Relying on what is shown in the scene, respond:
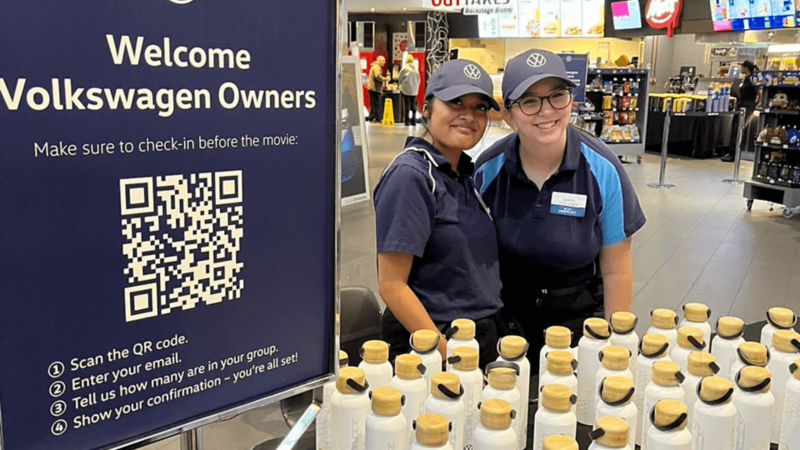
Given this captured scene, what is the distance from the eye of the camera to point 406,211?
2.09 meters

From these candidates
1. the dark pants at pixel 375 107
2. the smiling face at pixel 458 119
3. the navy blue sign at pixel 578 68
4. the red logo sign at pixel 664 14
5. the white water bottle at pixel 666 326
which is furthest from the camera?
the dark pants at pixel 375 107

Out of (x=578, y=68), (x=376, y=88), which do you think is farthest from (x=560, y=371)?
(x=376, y=88)

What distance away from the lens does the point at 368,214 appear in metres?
8.44

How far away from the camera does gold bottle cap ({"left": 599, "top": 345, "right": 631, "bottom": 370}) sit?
143cm

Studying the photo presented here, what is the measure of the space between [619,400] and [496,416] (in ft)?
0.86

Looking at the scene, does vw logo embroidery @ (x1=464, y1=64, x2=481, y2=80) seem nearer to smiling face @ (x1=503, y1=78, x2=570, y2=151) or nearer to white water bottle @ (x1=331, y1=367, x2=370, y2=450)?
smiling face @ (x1=503, y1=78, x2=570, y2=151)

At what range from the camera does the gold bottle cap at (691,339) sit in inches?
62.3

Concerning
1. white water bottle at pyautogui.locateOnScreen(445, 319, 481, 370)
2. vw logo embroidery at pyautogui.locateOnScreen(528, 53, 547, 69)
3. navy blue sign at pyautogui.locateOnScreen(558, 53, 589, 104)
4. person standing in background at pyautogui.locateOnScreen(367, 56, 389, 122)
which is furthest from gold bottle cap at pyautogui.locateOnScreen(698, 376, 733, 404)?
person standing in background at pyautogui.locateOnScreen(367, 56, 389, 122)

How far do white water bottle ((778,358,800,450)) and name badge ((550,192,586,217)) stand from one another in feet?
3.22

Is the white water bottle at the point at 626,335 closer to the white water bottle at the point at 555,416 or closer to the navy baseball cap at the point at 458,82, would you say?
the white water bottle at the point at 555,416

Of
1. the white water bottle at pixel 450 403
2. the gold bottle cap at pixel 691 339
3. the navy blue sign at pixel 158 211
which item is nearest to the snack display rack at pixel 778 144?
the gold bottle cap at pixel 691 339

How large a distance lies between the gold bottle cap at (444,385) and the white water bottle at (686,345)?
568 mm

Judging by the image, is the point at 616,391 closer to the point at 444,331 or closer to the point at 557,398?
the point at 557,398

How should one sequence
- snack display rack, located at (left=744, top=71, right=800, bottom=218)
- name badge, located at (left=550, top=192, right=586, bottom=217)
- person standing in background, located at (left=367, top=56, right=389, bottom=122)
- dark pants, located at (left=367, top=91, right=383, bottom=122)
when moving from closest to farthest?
name badge, located at (left=550, top=192, right=586, bottom=217) → snack display rack, located at (left=744, top=71, right=800, bottom=218) → person standing in background, located at (left=367, top=56, right=389, bottom=122) → dark pants, located at (left=367, top=91, right=383, bottom=122)
